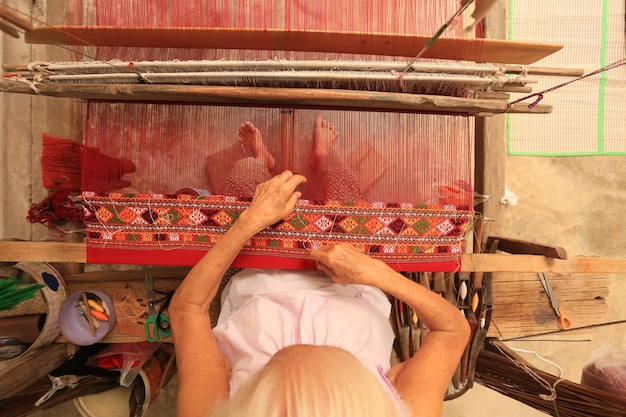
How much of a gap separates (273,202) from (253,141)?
1.14 feet

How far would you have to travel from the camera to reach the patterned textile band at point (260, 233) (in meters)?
1.38

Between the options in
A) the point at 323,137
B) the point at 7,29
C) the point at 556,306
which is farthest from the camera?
the point at 556,306

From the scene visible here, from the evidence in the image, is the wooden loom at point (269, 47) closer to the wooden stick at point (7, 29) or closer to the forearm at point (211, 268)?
the wooden stick at point (7, 29)

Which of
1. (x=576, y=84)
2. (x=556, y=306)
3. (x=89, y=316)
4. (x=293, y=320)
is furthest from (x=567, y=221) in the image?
(x=89, y=316)

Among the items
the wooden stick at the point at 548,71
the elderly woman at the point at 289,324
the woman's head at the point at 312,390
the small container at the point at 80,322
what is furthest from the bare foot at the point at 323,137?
the small container at the point at 80,322

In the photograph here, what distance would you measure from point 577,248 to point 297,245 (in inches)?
87.9

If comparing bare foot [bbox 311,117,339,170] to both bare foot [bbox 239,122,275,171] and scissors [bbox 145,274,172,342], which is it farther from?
scissors [bbox 145,274,172,342]

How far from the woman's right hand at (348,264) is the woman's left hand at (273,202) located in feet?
0.59

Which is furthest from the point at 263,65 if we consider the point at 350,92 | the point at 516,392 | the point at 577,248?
the point at 577,248

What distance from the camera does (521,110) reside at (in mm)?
1384

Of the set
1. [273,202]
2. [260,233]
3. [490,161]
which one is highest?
[490,161]

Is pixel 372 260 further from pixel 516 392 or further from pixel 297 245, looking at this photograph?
pixel 516 392

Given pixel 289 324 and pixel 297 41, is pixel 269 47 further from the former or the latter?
pixel 289 324

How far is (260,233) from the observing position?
1381mm
